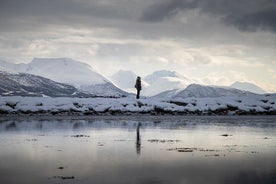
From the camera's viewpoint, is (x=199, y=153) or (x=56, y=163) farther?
(x=199, y=153)

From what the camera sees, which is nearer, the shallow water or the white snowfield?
the shallow water

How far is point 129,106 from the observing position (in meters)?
84.4

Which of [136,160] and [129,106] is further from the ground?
[129,106]

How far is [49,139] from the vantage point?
34844mm

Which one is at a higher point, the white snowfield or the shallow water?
the white snowfield

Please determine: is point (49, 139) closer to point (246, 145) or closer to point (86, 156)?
point (86, 156)

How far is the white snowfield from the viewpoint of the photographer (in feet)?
262

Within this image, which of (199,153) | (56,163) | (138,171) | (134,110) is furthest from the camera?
(134,110)

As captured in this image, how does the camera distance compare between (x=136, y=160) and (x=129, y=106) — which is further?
(x=129, y=106)

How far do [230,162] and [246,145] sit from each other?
340 inches

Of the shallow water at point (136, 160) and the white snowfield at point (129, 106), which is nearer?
the shallow water at point (136, 160)

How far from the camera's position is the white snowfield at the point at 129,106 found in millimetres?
79750

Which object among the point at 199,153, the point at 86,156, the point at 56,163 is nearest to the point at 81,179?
the point at 56,163

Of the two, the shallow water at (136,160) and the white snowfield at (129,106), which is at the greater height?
the white snowfield at (129,106)
